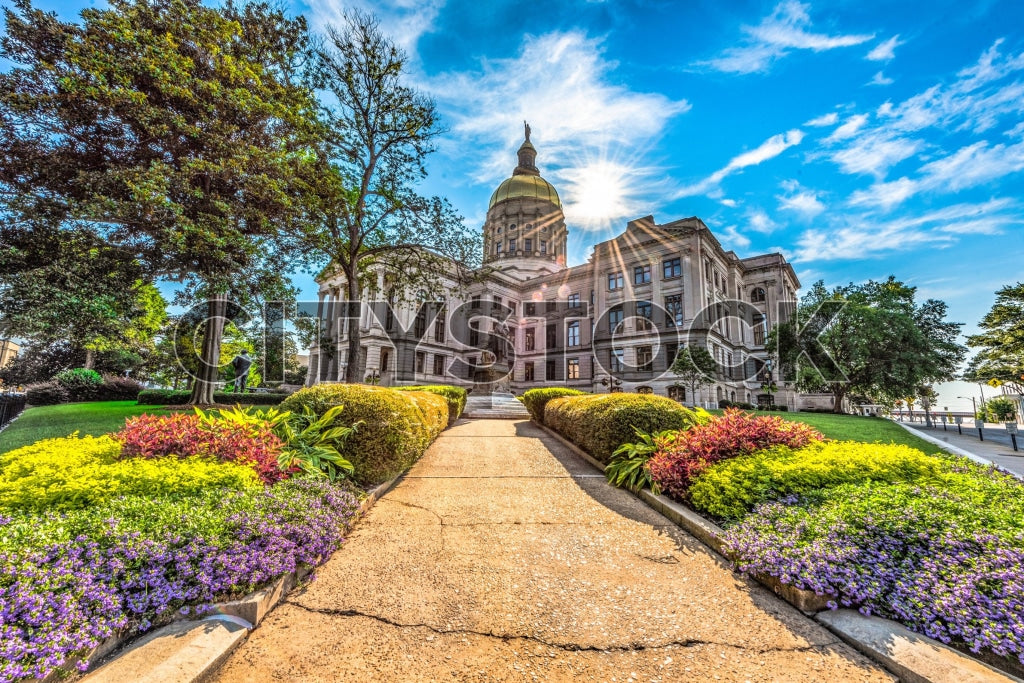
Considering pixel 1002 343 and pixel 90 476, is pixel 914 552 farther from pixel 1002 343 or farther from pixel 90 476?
pixel 1002 343

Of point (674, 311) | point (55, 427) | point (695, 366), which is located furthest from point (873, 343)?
point (55, 427)

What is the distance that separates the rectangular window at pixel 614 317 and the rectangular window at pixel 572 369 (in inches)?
172

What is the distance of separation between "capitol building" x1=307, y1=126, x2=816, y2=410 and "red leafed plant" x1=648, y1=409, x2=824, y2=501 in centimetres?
1941

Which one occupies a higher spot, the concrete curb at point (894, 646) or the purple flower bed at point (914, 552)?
the purple flower bed at point (914, 552)

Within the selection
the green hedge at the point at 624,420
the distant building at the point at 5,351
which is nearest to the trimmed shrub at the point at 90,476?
the green hedge at the point at 624,420

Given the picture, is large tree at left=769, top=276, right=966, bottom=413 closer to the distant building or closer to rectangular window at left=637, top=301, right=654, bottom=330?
rectangular window at left=637, top=301, right=654, bottom=330

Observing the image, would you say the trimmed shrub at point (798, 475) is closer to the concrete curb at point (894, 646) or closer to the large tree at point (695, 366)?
the concrete curb at point (894, 646)

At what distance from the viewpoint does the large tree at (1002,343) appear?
22.5 meters

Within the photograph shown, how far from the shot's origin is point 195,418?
17.8 ft

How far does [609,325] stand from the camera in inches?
1427

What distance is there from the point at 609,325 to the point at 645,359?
185 inches

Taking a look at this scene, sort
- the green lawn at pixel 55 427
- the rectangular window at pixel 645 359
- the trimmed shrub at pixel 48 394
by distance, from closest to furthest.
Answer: the green lawn at pixel 55 427, the trimmed shrub at pixel 48 394, the rectangular window at pixel 645 359

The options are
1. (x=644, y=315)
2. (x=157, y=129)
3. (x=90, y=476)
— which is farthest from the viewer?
Result: (x=644, y=315)

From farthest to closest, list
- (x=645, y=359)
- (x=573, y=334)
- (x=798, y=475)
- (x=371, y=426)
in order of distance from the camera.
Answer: (x=573, y=334)
(x=645, y=359)
(x=371, y=426)
(x=798, y=475)
